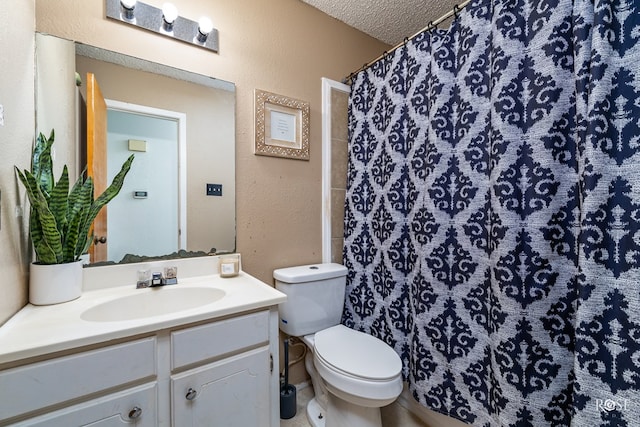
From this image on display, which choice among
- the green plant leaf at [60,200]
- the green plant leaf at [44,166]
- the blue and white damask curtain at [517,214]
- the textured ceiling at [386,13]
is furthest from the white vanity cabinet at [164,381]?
the textured ceiling at [386,13]

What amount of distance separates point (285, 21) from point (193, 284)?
5.17ft

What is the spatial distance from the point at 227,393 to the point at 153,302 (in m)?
0.49

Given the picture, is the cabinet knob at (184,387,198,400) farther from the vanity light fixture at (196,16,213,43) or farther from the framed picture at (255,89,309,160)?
the vanity light fixture at (196,16,213,43)

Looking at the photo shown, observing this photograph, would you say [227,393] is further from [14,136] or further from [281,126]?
[281,126]

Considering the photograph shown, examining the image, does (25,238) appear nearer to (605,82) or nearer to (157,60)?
(157,60)

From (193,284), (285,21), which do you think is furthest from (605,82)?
(193,284)

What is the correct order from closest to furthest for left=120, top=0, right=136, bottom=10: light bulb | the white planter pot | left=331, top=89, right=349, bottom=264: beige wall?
the white planter pot → left=120, top=0, right=136, bottom=10: light bulb → left=331, top=89, right=349, bottom=264: beige wall

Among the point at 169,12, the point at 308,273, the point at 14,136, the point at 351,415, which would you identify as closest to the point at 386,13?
the point at 169,12

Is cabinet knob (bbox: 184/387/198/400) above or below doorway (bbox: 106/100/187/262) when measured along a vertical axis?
below

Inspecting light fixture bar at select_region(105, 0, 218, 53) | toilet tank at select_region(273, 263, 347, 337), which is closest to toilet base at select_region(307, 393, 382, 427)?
toilet tank at select_region(273, 263, 347, 337)

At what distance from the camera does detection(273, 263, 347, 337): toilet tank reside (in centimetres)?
144

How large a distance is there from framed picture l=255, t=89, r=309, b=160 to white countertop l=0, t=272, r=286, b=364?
82 centimetres

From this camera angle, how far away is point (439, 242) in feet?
3.89

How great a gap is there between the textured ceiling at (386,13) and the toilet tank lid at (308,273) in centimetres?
165
